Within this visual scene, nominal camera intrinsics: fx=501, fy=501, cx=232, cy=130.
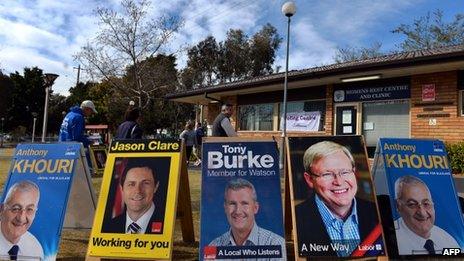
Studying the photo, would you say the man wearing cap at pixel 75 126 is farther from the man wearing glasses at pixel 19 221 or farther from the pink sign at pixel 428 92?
the pink sign at pixel 428 92

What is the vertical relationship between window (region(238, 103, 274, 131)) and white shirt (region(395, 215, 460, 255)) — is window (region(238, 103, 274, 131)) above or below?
above

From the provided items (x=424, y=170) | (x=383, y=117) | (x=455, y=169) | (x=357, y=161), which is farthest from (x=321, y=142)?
(x=383, y=117)

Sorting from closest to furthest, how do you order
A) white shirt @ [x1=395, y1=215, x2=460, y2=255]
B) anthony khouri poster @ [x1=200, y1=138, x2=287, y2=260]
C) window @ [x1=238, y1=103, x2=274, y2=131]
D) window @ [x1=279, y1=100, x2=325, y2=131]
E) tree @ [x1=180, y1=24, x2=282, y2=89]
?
anthony khouri poster @ [x1=200, y1=138, x2=287, y2=260], white shirt @ [x1=395, y1=215, x2=460, y2=255], window @ [x1=279, y1=100, x2=325, y2=131], window @ [x1=238, y1=103, x2=274, y2=131], tree @ [x1=180, y1=24, x2=282, y2=89]

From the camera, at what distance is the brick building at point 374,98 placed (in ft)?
46.1

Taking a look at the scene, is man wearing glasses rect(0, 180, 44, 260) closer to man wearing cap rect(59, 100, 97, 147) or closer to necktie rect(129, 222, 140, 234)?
necktie rect(129, 222, 140, 234)

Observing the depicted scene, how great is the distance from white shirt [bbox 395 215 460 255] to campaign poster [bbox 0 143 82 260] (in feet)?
10.7

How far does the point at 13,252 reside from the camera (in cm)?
469

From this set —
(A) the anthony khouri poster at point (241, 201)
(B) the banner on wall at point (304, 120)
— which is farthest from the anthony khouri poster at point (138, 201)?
(B) the banner on wall at point (304, 120)

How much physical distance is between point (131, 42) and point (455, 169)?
21018 mm

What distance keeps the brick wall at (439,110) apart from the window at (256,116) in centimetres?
682

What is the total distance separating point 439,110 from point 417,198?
1038 cm

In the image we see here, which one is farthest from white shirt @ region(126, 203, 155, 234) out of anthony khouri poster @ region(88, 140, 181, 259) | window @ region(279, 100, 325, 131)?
window @ region(279, 100, 325, 131)

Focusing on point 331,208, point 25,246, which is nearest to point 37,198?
point 25,246

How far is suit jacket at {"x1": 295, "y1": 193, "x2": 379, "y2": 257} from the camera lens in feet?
14.8
